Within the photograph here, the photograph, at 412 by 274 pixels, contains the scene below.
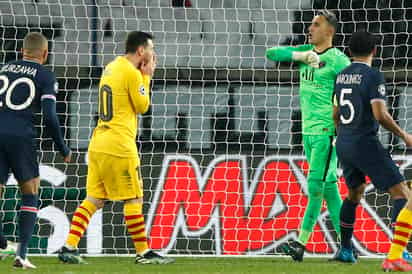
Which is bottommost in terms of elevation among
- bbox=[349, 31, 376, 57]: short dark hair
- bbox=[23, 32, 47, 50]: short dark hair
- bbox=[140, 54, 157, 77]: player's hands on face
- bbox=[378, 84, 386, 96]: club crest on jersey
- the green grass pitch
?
the green grass pitch

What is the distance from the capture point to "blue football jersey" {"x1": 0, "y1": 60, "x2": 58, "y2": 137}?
795 centimetres

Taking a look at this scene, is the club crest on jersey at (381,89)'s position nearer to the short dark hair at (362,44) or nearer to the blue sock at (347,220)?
the short dark hair at (362,44)

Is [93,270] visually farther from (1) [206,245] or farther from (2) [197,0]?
(2) [197,0]

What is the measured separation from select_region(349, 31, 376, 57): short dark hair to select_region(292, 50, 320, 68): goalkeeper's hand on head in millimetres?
435

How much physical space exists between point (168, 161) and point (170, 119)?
1.49 feet

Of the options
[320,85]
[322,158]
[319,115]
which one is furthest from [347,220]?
[320,85]

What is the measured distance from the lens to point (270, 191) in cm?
1041

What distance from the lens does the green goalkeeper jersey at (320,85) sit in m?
8.89

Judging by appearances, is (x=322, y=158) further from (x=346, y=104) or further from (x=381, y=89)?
(x=381, y=89)

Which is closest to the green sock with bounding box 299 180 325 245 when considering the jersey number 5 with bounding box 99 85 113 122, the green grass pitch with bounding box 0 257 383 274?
the green grass pitch with bounding box 0 257 383 274

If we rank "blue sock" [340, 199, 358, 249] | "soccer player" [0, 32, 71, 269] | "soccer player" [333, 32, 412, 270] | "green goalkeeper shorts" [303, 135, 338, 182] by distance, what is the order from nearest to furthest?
"soccer player" [0, 32, 71, 269], "soccer player" [333, 32, 412, 270], "blue sock" [340, 199, 358, 249], "green goalkeeper shorts" [303, 135, 338, 182]

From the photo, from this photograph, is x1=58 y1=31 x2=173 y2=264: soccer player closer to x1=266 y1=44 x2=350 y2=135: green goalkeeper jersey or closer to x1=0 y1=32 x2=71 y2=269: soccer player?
x1=0 y1=32 x2=71 y2=269: soccer player

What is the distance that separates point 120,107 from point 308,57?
143cm

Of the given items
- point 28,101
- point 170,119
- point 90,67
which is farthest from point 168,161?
point 28,101
